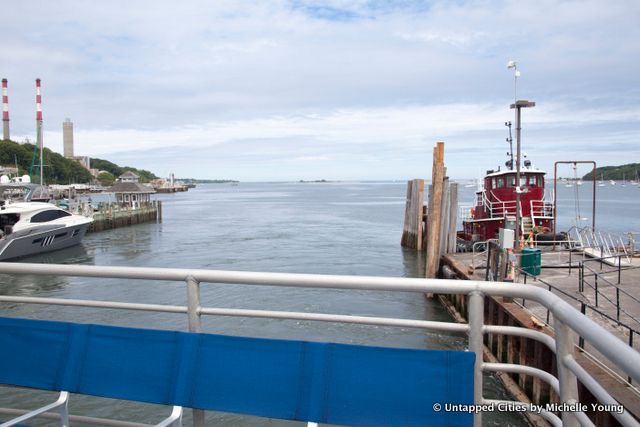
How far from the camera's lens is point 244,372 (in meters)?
2.72

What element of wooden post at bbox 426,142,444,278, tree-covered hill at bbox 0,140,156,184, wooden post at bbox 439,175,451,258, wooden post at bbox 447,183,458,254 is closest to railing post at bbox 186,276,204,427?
wooden post at bbox 426,142,444,278

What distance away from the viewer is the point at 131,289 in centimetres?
1902

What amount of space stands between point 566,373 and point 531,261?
12960mm

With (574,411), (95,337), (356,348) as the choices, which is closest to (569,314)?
(574,411)

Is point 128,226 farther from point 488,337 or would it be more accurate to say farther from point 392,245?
point 488,337

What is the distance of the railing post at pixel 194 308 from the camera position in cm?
276

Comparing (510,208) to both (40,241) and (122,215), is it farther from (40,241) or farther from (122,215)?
(122,215)

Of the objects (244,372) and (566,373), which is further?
(244,372)

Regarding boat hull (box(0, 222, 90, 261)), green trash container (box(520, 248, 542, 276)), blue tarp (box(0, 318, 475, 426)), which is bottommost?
boat hull (box(0, 222, 90, 261))

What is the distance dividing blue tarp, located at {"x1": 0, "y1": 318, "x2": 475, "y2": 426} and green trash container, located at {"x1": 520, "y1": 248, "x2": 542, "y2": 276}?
41.0 feet

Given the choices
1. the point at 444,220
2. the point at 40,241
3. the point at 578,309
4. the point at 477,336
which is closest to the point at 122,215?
the point at 40,241

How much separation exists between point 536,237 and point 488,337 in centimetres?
1093

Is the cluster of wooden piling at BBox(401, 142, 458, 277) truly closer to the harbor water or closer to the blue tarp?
the harbor water

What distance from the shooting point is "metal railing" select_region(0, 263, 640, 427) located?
70.7 inches
